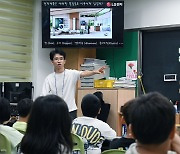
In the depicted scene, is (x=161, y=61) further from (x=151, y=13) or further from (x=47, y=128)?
(x=47, y=128)

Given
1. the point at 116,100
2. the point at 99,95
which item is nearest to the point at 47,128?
the point at 99,95

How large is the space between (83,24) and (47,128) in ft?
14.0

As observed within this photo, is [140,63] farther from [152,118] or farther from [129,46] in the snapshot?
[152,118]

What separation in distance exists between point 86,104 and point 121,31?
2.85 m

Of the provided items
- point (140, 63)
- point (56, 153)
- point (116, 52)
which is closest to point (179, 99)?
point (140, 63)

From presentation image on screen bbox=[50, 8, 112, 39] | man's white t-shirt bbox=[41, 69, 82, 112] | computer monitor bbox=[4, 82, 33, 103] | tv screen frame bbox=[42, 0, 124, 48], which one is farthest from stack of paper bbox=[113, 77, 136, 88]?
computer monitor bbox=[4, 82, 33, 103]

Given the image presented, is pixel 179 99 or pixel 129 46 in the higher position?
pixel 129 46

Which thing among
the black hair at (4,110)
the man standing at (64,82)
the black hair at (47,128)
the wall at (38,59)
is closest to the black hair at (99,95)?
the man standing at (64,82)

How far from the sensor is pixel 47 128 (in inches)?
70.3

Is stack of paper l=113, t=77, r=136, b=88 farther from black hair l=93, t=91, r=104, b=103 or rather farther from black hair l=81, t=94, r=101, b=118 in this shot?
black hair l=81, t=94, r=101, b=118

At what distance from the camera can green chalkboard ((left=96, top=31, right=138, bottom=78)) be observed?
6047mm

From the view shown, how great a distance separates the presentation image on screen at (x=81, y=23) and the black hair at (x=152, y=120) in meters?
4.49

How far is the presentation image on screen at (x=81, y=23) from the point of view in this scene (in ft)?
19.3

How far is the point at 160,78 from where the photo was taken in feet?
19.2
